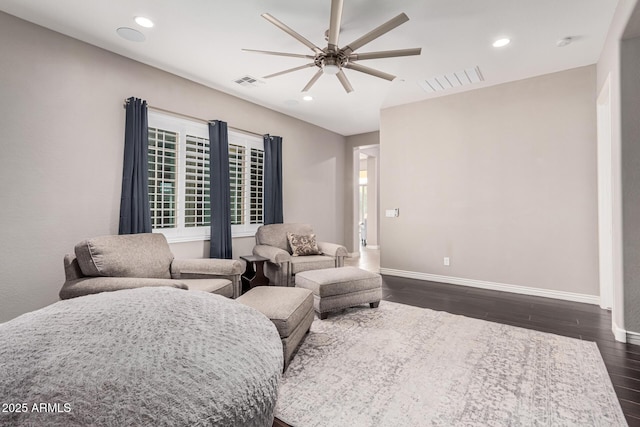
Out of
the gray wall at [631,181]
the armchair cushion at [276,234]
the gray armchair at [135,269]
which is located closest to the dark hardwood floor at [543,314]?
the gray wall at [631,181]

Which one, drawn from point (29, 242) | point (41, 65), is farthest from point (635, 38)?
point (29, 242)

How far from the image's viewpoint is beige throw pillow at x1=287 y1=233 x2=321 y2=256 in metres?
4.65

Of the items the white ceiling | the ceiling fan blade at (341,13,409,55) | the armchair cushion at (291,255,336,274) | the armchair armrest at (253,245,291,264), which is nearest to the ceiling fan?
the ceiling fan blade at (341,13,409,55)

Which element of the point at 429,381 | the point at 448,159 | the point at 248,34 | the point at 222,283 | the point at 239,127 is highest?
the point at 248,34

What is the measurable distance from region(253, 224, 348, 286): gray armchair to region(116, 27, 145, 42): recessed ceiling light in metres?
2.75

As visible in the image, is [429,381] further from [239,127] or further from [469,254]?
[239,127]

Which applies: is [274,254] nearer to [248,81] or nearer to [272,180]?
[272,180]

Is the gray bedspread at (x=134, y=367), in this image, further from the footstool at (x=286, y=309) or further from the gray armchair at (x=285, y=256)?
the gray armchair at (x=285, y=256)

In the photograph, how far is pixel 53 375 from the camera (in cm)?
41

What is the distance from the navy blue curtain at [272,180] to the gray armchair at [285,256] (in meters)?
0.33

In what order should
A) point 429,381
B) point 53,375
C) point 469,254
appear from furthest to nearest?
1. point 469,254
2. point 429,381
3. point 53,375

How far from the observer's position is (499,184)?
4398mm

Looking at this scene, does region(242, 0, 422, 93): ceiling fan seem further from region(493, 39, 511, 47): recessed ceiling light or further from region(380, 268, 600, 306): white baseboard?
region(380, 268, 600, 306): white baseboard

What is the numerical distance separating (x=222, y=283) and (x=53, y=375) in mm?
2769
